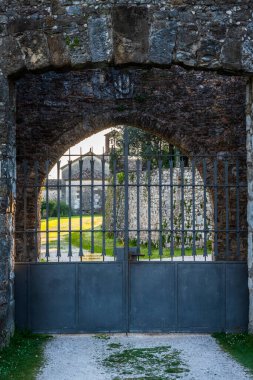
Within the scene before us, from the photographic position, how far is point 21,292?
7.49 meters

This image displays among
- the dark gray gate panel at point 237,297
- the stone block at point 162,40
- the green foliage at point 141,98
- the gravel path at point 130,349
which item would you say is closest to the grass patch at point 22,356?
the gravel path at point 130,349

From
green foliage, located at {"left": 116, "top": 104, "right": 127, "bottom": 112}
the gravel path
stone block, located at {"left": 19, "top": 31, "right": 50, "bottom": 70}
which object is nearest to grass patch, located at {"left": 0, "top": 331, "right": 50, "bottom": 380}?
the gravel path

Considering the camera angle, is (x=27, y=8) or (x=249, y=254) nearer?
(x=27, y=8)

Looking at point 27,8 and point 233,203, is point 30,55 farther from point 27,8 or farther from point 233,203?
point 233,203

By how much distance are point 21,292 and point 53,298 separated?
1.33 feet

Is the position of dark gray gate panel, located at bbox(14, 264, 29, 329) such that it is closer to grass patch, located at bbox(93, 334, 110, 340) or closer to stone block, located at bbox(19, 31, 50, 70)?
grass patch, located at bbox(93, 334, 110, 340)

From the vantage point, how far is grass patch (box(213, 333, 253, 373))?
6349 mm

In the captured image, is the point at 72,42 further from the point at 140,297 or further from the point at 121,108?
the point at 121,108

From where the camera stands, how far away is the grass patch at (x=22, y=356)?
19.0ft

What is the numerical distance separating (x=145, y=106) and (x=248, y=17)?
5395 millimetres

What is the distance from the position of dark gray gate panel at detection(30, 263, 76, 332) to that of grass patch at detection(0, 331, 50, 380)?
0.21m

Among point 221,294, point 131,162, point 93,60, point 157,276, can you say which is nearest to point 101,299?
point 157,276

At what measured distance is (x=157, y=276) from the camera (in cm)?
761

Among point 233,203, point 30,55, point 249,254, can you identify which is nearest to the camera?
point 30,55
